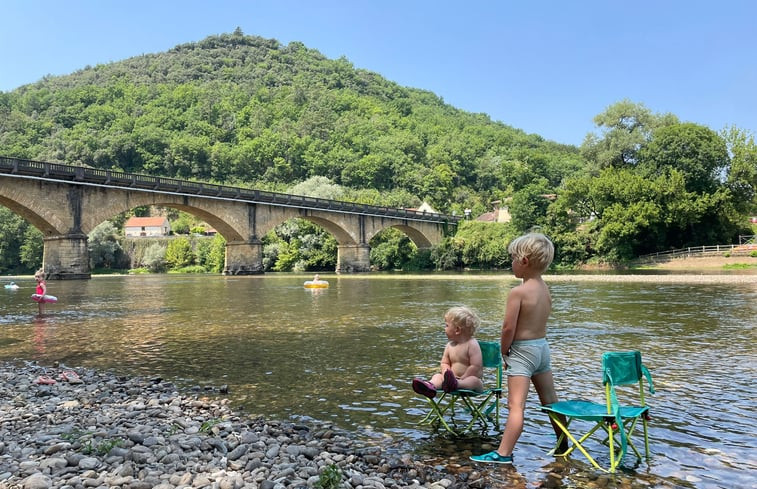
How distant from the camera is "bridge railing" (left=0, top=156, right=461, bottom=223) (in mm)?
37625

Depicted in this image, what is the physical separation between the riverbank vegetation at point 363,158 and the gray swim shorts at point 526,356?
165 feet

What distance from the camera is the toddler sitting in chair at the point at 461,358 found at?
5.31 m

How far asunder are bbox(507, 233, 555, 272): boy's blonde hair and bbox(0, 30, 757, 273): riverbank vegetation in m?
50.2

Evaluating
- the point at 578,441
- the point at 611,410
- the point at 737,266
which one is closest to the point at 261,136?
the point at 737,266

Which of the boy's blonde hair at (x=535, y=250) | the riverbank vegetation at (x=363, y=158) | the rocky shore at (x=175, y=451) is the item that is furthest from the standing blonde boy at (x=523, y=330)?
the riverbank vegetation at (x=363, y=158)

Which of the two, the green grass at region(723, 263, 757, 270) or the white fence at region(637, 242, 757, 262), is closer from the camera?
the green grass at region(723, 263, 757, 270)

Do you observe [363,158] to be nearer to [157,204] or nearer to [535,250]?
[157,204]

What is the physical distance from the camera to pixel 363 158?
Answer: 400 feet

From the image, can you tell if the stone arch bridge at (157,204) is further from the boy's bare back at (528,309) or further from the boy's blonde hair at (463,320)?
the boy's bare back at (528,309)

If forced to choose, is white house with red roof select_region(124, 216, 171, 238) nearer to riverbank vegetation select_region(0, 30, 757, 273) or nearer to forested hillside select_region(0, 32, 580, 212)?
riverbank vegetation select_region(0, 30, 757, 273)

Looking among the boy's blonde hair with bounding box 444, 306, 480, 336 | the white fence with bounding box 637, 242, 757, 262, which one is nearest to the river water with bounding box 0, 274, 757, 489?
the boy's blonde hair with bounding box 444, 306, 480, 336

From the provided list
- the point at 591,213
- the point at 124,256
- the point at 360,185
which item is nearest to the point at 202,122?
the point at 360,185

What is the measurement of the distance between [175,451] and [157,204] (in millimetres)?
46467

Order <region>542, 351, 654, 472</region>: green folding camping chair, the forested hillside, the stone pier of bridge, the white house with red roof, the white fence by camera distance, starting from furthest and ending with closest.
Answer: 1. the forested hillside
2. the white house with red roof
3. the white fence
4. the stone pier of bridge
5. <region>542, 351, 654, 472</region>: green folding camping chair
